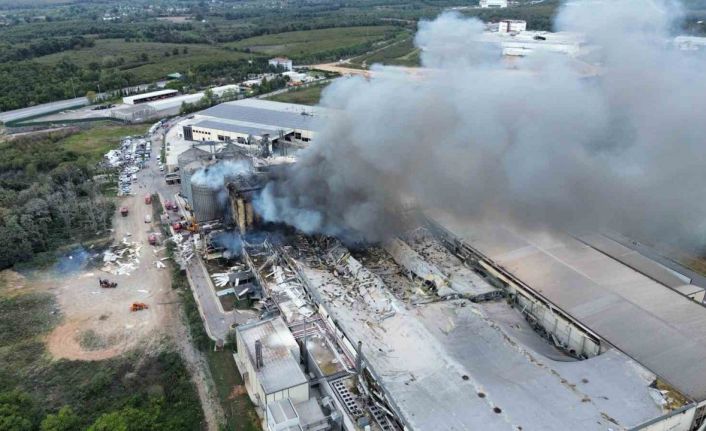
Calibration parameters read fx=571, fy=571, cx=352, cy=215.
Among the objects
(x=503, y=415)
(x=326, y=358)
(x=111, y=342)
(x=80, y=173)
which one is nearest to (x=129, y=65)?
(x=80, y=173)

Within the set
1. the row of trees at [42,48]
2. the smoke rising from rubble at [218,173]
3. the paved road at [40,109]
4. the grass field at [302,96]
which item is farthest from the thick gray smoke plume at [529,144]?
the row of trees at [42,48]

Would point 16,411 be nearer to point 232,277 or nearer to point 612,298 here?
point 232,277

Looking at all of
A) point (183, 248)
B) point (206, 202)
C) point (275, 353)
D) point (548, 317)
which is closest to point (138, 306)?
point (183, 248)

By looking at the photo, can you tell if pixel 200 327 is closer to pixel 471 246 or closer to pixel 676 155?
pixel 471 246

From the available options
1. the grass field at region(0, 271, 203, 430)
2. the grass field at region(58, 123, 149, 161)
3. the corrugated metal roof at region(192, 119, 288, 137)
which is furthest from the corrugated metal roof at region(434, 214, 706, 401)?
the grass field at region(58, 123, 149, 161)

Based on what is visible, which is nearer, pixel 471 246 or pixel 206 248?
pixel 471 246

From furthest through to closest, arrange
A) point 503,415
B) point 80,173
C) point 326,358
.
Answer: point 80,173, point 326,358, point 503,415
